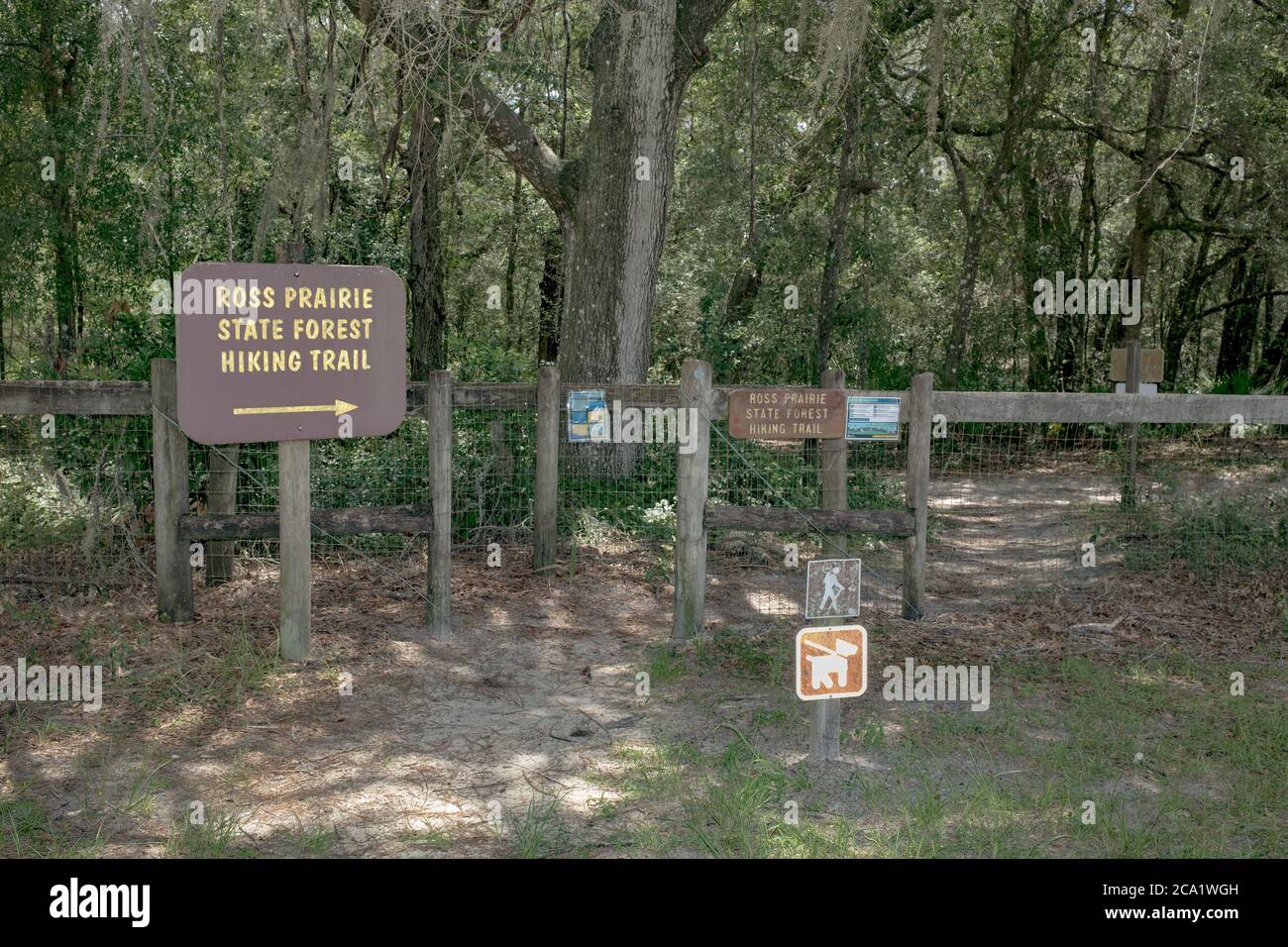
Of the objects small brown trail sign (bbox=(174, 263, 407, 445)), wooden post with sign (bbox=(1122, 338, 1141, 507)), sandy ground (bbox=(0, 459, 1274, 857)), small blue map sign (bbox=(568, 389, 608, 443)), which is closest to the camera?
sandy ground (bbox=(0, 459, 1274, 857))

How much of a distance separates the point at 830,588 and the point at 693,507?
7.04ft

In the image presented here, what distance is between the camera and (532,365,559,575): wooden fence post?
336 inches

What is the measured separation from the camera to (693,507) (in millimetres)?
7066

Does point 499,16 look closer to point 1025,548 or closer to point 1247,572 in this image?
point 1025,548

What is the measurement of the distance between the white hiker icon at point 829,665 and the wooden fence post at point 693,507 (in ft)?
7.20

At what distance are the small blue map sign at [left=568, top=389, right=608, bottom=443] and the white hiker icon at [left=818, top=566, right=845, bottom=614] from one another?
3.71 metres

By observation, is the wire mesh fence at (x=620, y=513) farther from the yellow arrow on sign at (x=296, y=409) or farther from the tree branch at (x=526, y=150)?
the tree branch at (x=526, y=150)

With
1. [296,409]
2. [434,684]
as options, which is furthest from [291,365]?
[434,684]

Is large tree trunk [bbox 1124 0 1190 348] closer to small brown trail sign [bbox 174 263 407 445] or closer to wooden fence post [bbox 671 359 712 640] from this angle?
wooden fence post [bbox 671 359 712 640]

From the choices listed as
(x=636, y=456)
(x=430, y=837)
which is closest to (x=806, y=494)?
(x=636, y=456)

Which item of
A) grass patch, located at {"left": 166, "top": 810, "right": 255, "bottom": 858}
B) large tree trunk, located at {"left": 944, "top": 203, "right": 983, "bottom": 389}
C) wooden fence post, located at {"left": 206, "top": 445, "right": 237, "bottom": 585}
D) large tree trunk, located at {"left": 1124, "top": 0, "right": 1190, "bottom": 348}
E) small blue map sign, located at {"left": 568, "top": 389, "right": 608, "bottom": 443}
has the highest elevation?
large tree trunk, located at {"left": 1124, "top": 0, "right": 1190, "bottom": 348}

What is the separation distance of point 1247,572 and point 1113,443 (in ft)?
26.4

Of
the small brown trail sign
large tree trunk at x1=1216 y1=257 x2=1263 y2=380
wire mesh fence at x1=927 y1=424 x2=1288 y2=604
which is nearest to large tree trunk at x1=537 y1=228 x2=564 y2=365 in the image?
wire mesh fence at x1=927 y1=424 x2=1288 y2=604

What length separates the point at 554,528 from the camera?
8789mm
